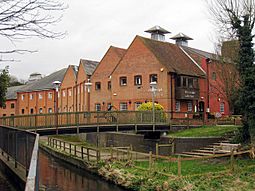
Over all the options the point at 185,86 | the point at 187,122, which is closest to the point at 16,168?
the point at 187,122

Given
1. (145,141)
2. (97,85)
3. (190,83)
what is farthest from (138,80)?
(145,141)

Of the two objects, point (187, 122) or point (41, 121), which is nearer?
point (41, 121)

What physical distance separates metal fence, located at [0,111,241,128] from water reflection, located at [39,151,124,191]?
3229mm

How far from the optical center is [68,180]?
823 inches

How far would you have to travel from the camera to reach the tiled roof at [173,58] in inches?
1468

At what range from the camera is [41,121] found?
22.8 meters

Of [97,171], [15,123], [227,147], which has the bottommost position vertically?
[97,171]

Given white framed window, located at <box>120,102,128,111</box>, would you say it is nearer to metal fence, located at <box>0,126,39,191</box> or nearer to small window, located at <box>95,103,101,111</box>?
small window, located at <box>95,103,101,111</box>

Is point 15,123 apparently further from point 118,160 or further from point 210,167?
point 210,167

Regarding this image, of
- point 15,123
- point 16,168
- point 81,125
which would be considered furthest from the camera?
point 81,125

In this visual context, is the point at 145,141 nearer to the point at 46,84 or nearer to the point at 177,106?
the point at 177,106

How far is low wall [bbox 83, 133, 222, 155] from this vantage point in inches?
914

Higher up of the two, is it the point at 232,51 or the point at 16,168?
the point at 232,51

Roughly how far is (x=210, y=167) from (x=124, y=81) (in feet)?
76.1
